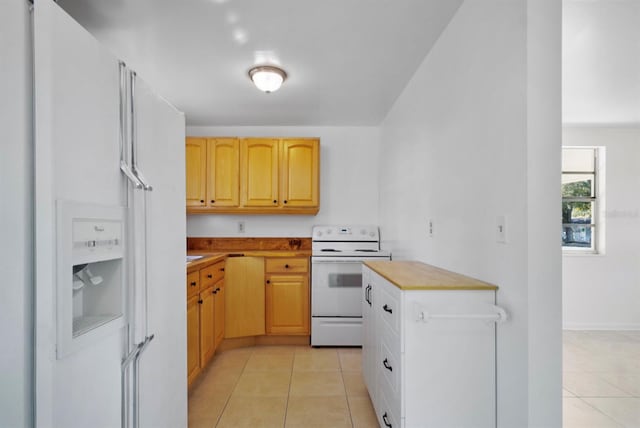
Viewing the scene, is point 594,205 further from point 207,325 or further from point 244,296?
point 207,325

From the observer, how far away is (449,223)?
6.09ft

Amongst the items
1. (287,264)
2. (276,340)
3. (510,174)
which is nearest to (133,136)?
(510,174)

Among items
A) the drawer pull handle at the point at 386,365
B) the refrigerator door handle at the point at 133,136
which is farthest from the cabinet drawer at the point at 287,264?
the refrigerator door handle at the point at 133,136

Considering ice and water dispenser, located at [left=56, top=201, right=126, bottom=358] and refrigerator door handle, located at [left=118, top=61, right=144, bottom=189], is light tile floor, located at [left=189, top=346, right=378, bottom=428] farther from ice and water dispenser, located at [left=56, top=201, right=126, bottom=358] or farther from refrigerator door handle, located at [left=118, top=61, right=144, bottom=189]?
refrigerator door handle, located at [left=118, top=61, right=144, bottom=189]

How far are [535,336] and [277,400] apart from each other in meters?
1.76

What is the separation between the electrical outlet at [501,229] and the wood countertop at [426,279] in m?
0.21

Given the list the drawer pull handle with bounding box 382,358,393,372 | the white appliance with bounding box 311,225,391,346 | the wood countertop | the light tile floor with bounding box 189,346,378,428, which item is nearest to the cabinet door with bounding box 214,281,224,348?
the light tile floor with bounding box 189,346,378,428

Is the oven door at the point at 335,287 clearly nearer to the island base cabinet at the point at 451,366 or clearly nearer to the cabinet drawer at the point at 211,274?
the cabinet drawer at the point at 211,274

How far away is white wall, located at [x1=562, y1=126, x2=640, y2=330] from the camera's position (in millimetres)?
3664

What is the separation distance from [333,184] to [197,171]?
5.27 ft

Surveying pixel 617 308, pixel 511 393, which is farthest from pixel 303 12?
pixel 617 308

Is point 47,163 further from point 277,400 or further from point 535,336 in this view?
point 277,400

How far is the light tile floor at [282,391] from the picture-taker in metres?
2.02

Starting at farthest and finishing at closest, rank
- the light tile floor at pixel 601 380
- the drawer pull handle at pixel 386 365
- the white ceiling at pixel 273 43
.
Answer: the light tile floor at pixel 601 380 → the white ceiling at pixel 273 43 → the drawer pull handle at pixel 386 365
